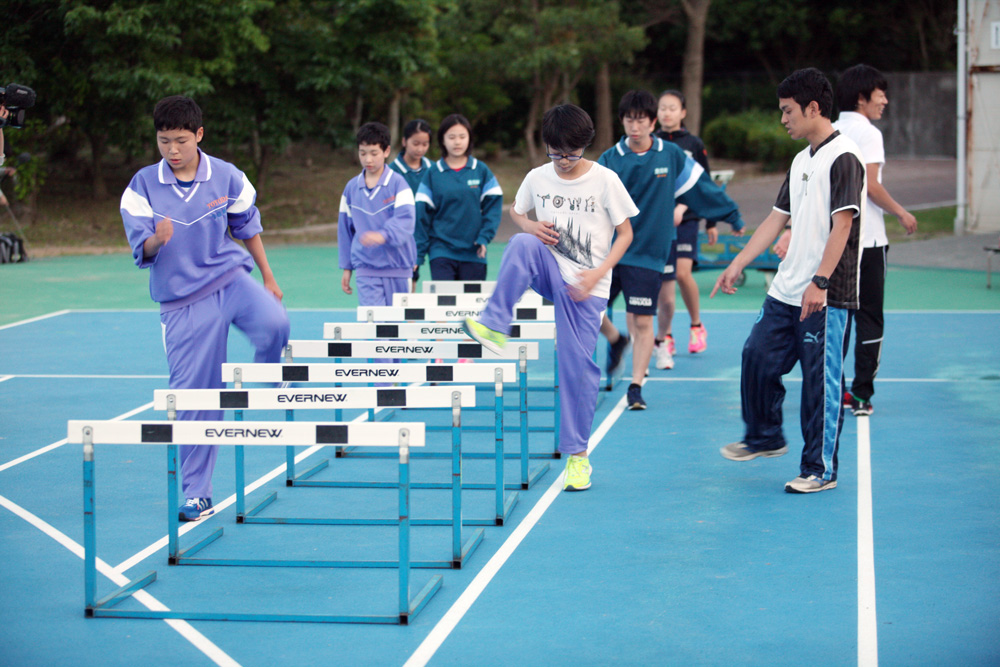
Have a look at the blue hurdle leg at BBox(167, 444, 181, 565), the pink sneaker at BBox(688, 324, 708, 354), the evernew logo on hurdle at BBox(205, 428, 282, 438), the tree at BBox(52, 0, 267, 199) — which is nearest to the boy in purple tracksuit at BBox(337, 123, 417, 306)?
the pink sneaker at BBox(688, 324, 708, 354)

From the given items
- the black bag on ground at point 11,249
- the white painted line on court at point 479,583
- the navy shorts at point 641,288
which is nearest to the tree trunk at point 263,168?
the black bag on ground at point 11,249

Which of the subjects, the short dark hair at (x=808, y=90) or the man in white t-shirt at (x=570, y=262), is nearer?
the short dark hair at (x=808, y=90)

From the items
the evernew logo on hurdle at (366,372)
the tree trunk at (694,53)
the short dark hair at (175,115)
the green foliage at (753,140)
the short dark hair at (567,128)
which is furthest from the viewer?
the green foliage at (753,140)

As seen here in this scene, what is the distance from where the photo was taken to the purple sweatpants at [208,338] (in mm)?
5406

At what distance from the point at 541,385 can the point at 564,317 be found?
324 cm

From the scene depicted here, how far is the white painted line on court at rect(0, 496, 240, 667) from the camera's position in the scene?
13.0 ft

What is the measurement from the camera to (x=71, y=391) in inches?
356

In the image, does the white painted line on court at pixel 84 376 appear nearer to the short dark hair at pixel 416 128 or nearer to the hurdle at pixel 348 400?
the short dark hair at pixel 416 128

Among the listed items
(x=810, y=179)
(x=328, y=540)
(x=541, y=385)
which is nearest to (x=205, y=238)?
(x=328, y=540)

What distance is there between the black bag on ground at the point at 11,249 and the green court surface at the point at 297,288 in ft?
0.93

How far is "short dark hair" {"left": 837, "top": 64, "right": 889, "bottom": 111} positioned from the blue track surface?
2.18 metres

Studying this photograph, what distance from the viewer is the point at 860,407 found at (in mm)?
7820

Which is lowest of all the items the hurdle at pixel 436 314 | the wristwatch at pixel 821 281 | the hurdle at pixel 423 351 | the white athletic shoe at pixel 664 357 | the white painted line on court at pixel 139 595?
the white painted line on court at pixel 139 595

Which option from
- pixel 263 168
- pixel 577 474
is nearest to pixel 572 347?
pixel 577 474
